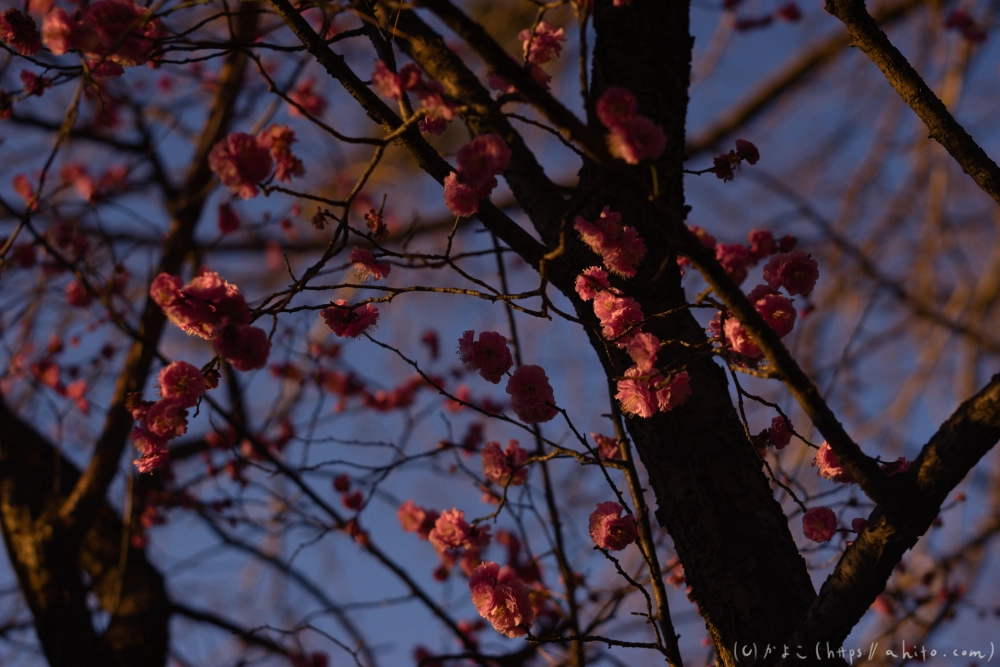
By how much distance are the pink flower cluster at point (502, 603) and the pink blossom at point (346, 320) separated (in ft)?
2.45

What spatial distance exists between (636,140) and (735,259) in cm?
139

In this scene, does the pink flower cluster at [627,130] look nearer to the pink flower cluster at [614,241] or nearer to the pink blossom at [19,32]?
the pink flower cluster at [614,241]

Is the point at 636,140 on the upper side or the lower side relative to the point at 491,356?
lower

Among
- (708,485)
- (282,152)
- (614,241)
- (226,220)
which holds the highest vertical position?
(226,220)

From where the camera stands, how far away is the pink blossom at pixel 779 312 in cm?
173

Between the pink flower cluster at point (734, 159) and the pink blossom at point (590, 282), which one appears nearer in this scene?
the pink blossom at point (590, 282)

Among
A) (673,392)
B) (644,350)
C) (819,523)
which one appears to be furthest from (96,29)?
(819,523)

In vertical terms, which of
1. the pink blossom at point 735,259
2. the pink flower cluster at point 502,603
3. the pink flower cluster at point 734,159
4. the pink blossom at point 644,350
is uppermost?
the pink blossom at point 735,259

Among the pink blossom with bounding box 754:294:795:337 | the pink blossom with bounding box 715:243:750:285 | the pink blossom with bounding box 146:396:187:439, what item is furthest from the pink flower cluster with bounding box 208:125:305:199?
the pink blossom with bounding box 715:243:750:285

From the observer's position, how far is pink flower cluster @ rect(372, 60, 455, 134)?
1412mm

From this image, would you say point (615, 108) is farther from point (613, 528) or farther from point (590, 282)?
point (613, 528)

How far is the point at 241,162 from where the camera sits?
1.55 meters

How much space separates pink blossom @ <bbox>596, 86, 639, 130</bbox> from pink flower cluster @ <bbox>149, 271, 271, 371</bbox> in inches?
32.6

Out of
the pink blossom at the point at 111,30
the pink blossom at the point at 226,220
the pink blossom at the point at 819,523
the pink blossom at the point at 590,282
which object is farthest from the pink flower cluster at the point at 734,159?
the pink blossom at the point at 226,220
